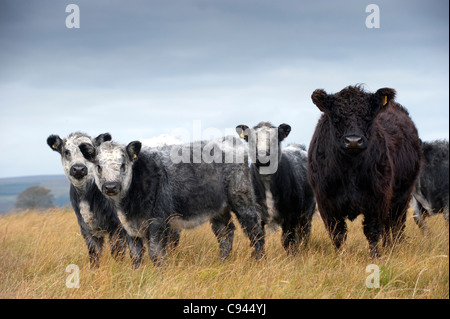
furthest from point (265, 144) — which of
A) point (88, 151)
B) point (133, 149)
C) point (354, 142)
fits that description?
point (88, 151)

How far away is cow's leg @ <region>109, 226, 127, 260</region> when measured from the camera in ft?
22.4

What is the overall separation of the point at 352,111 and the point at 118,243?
154 inches

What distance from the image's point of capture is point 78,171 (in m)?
6.93

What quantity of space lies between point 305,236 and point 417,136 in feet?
9.75

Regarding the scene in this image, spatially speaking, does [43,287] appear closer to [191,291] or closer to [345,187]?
[191,291]

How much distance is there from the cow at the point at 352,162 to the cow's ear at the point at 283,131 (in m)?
0.81

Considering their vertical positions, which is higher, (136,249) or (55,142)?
(55,142)

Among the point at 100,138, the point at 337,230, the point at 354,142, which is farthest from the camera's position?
the point at 100,138

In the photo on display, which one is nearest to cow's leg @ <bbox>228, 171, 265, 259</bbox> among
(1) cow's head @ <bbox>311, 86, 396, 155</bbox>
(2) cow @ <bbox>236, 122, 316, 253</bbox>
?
(2) cow @ <bbox>236, 122, 316, 253</bbox>

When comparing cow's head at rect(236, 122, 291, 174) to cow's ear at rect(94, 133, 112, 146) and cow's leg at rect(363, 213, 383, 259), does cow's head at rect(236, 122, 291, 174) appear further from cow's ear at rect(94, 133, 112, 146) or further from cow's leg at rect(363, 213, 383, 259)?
cow's ear at rect(94, 133, 112, 146)

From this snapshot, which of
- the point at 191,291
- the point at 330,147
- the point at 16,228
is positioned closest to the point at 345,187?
the point at 330,147

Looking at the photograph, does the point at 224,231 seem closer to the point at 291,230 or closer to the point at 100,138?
the point at 291,230

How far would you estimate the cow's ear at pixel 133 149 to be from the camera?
6512 millimetres

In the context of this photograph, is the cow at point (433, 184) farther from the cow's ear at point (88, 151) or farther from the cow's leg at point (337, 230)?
the cow's ear at point (88, 151)
